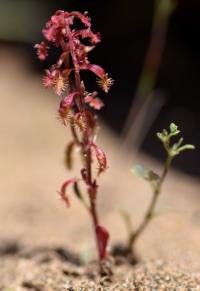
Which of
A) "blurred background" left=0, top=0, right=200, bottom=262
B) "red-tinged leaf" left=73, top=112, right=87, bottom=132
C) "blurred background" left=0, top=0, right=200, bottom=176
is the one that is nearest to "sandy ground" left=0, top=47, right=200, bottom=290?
"blurred background" left=0, top=0, right=200, bottom=262

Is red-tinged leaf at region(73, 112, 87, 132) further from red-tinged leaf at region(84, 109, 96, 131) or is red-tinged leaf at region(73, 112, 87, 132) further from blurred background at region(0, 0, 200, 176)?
blurred background at region(0, 0, 200, 176)

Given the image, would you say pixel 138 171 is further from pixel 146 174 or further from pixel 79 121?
pixel 79 121

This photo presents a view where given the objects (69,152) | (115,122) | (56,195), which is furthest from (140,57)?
(69,152)

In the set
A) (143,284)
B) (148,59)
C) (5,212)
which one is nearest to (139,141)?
(148,59)

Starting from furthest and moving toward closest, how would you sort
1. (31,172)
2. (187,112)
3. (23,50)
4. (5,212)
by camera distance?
(23,50) < (187,112) < (31,172) < (5,212)

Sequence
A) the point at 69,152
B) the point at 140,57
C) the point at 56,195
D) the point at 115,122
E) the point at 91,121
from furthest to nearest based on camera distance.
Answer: the point at 140,57, the point at 115,122, the point at 56,195, the point at 69,152, the point at 91,121

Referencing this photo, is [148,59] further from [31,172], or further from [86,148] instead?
[86,148]
